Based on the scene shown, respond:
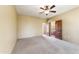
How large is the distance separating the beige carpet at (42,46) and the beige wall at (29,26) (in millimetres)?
87

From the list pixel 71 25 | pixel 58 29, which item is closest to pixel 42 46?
pixel 58 29

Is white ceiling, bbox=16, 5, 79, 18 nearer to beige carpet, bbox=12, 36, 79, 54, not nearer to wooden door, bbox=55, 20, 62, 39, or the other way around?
wooden door, bbox=55, 20, 62, 39

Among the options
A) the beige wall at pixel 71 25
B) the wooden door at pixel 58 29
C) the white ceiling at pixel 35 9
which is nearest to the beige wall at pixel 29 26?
the white ceiling at pixel 35 9

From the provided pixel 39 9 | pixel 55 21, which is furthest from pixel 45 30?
pixel 39 9

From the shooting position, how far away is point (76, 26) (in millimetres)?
1347

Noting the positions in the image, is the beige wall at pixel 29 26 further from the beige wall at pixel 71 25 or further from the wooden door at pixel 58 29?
the beige wall at pixel 71 25

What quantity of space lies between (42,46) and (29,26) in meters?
0.42

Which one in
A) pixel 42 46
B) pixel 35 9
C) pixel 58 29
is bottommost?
pixel 42 46

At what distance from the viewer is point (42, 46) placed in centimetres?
146

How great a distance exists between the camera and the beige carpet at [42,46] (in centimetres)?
135

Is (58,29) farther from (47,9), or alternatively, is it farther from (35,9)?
(35,9)

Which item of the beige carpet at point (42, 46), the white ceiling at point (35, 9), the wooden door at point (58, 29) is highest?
the white ceiling at point (35, 9)

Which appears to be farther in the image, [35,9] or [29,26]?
[29,26]
